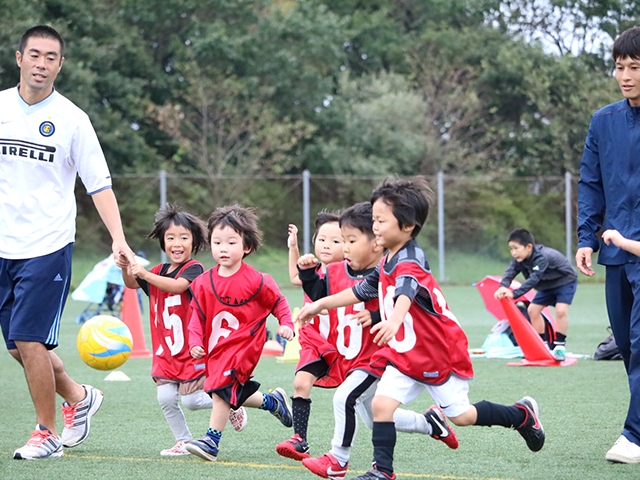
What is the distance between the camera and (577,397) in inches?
294

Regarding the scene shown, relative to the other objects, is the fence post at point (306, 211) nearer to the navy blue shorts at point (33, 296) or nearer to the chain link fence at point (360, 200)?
the chain link fence at point (360, 200)

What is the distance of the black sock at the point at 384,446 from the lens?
425 centimetres

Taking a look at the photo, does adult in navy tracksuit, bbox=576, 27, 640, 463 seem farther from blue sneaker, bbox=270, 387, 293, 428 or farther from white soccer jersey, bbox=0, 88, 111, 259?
white soccer jersey, bbox=0, 88, 111, 259

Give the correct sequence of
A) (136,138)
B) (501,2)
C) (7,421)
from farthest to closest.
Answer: (501,2)
(136,138)
(7,421)

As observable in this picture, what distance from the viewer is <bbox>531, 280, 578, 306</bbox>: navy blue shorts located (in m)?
11.1

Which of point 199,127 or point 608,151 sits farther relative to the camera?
point 199,127

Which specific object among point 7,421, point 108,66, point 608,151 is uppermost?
point 108,66

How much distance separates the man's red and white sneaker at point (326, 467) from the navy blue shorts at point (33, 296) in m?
1.68

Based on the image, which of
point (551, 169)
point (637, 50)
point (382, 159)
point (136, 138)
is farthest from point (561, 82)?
point (637, 50)

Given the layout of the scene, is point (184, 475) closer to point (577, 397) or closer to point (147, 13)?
point (577, 397)

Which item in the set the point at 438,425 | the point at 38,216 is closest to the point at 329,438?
the point at 438,425

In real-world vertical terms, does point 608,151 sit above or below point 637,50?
below

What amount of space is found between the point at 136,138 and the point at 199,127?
225 cm

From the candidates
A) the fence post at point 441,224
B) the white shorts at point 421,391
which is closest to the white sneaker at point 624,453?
the white shorts at point 421,391
